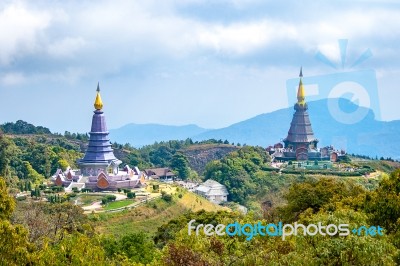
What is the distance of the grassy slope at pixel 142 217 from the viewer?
36312 millimetres

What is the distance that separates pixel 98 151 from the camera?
48625 mm

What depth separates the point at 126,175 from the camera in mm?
48031

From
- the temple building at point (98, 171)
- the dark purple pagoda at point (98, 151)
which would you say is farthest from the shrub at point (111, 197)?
the dark purple pagoda at point (98, 151)

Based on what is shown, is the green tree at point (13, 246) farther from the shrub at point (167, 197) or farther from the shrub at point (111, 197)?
the shrub at point (167, 197)

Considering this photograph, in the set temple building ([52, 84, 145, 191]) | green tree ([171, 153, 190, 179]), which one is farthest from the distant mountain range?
temple building ([52, 84, 145, 191])

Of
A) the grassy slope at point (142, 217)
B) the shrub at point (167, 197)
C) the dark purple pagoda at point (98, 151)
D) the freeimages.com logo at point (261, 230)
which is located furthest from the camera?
Answer: the dark purple pagoda at point (98, 151)

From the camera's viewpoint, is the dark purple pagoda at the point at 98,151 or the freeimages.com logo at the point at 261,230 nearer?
the freeimages.com logo at the point at 261,230

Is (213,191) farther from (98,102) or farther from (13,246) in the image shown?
(13,246)

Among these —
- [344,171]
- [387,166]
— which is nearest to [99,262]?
[344,171]

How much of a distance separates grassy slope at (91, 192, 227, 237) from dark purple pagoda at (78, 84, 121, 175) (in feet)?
20.6

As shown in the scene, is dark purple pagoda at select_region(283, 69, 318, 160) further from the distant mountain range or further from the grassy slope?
the grassy slope

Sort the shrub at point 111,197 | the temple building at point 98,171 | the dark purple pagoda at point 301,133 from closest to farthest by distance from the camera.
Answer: the shrub at point 111,197
the temple building at point 98,171
the dark purple pagoda at point 301,133

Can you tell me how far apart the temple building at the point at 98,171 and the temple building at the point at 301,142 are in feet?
67.4

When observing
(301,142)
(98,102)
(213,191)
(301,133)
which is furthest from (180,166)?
(98,102)
